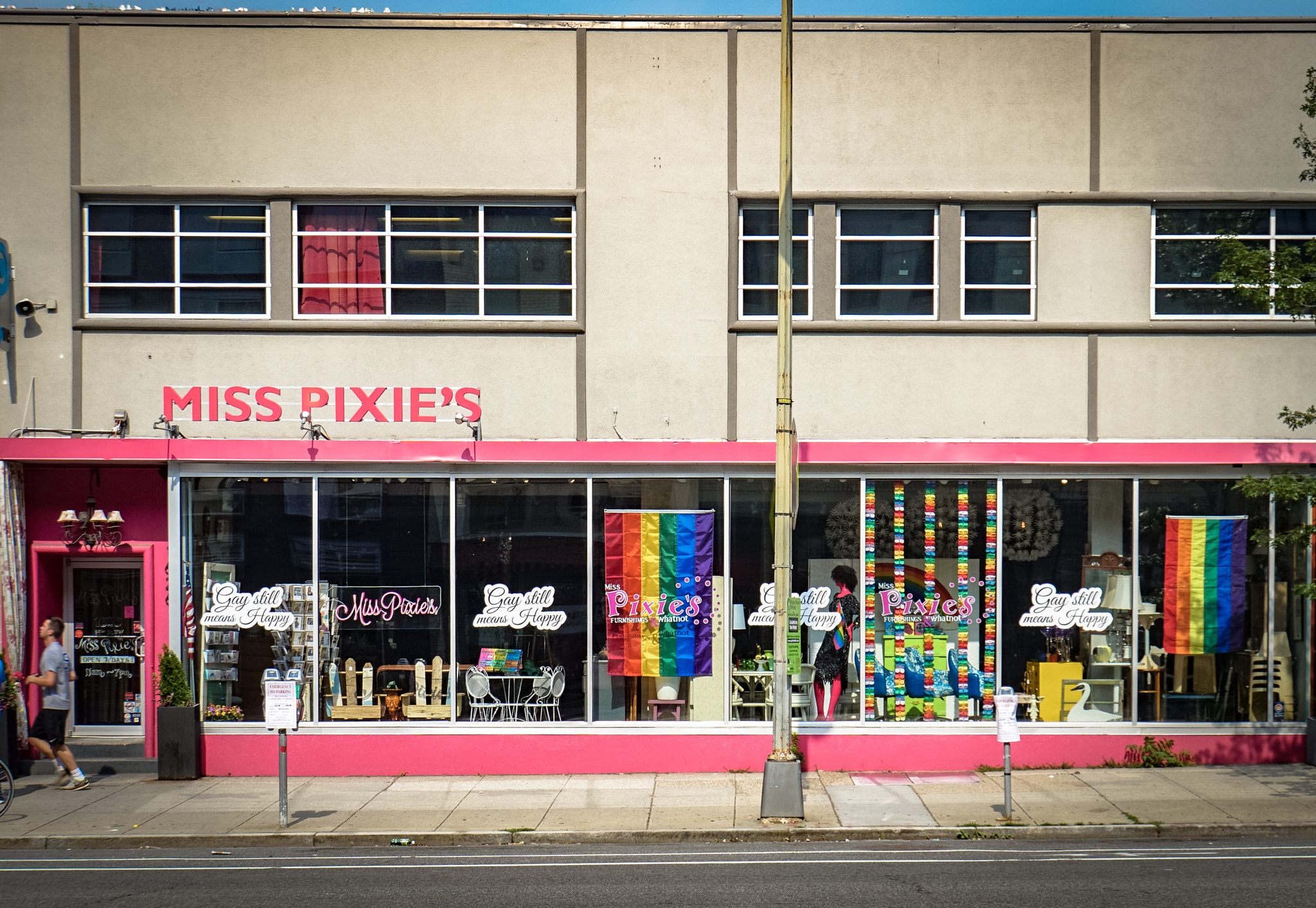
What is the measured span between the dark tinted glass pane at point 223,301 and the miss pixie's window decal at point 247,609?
3.42 metres

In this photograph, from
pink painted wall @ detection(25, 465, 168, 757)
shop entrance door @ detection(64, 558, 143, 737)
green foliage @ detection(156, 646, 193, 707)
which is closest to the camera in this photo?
green foliage @ detection(156, 646, 193, 707)

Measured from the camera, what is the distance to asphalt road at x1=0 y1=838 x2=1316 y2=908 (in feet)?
29.2

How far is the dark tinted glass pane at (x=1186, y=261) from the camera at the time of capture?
14023 mm

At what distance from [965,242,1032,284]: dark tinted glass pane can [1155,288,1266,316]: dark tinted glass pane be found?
171 centimetres

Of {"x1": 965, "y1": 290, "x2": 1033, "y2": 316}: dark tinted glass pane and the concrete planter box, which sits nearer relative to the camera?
the concrete planter box

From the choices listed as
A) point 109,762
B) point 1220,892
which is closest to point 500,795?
point 109,762

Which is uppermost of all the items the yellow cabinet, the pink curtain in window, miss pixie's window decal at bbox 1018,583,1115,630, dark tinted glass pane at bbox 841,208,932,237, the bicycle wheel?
dark tinted glass pane at bbox 841,208,932,237

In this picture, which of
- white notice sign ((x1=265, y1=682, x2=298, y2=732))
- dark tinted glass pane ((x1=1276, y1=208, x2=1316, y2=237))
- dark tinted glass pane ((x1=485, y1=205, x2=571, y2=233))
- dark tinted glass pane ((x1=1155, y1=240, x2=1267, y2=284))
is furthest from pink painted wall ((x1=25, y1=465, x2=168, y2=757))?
dark tinted glass pane ((x1=1276, y1=208, x2=1316, y2=237))

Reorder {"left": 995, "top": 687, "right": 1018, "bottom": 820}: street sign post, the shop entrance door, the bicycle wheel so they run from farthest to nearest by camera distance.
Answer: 1. the shop entrance door
2. the bicycle wheel
3. {"left": 995, "top": 687, "right": 1018, "bottom": 820}: street sign post

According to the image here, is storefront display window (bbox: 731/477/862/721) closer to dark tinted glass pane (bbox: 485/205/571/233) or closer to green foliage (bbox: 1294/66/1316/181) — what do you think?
dark tinted glass pane (bbox: 485/205/571/233)

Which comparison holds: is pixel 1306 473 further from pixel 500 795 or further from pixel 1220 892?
pixel 500 795

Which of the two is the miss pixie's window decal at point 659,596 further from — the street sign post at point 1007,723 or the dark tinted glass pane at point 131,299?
the dark tinted glass pane at point 131,299

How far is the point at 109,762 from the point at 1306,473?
15299 millimetres

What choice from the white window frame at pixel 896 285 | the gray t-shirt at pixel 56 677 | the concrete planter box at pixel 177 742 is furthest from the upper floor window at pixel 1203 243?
the gray t-shirt at pixel 56 677
